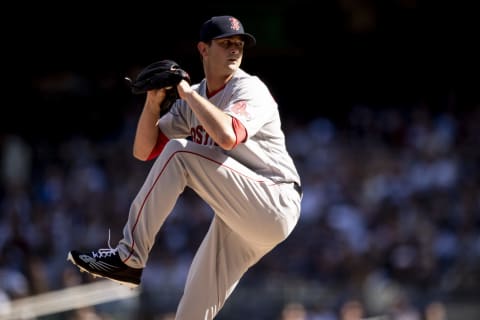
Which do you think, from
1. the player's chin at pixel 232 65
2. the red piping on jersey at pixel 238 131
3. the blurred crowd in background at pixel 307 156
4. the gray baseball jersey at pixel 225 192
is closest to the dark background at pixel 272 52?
the blurred crowd in background at pixel 307 156

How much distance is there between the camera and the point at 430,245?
11.1 m

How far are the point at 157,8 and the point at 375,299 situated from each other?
7136 millimetres

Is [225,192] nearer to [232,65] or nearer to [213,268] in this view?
[213,268]

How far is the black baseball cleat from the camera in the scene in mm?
5363

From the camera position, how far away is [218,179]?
5.28m

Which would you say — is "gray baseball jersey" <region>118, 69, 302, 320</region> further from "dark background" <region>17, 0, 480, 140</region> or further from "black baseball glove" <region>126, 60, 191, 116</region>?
"dark background" <region>17, 0, 480, 140</region>

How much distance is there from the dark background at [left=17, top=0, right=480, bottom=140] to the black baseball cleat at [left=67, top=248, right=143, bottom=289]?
30.9ft

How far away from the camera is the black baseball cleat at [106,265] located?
5363 millimetres

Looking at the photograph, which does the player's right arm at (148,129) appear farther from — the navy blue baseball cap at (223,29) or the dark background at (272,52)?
the dark background at (272,52)

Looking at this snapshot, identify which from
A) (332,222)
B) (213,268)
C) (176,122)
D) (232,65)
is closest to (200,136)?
(176,122)

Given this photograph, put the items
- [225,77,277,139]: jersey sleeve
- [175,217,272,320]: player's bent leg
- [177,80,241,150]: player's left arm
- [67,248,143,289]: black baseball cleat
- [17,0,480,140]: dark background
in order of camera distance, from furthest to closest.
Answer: [17,0,480,140]: dark background, [175,217,272,320]: player's bent leg, [67,248,143,289]: black baseball cleat, [225,77,277,139]: jersey sleeve, [177,80,241,150]: player's left arm

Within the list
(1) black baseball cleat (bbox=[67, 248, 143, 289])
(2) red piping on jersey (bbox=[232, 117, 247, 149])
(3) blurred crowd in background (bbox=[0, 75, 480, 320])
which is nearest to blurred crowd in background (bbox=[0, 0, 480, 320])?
(3) blurred crowd in background (bbox=[0, 75, 480, 320])

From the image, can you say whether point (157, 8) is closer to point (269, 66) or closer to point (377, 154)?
point (269, 66)

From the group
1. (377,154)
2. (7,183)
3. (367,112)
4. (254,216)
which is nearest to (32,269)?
(7,183)
